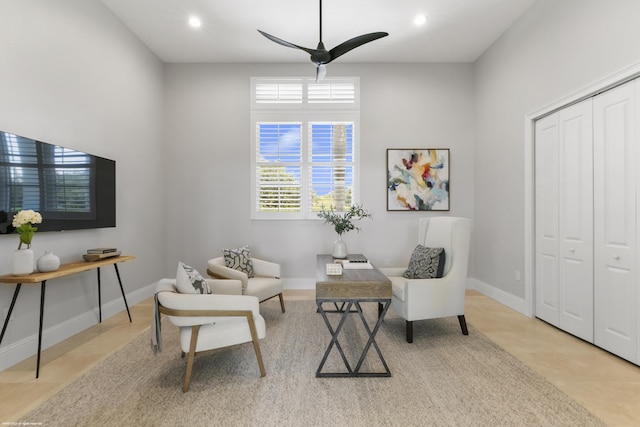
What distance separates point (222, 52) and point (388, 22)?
7.73ft

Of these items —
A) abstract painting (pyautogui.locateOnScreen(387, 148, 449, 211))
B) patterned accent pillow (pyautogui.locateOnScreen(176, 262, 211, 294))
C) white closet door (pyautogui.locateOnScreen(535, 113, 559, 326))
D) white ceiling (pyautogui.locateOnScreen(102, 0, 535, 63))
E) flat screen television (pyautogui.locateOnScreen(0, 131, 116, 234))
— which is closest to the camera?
patterned accent pillow (pyautogui.locateOnScreen(176, 262, 211, 294))

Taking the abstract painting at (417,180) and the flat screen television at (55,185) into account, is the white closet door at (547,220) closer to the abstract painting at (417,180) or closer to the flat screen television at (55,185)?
the abstract painting at (417,180)

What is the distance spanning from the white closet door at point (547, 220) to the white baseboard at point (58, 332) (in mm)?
4843

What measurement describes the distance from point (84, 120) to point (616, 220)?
5000 mm

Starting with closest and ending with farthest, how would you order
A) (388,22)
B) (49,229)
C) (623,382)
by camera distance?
(623,382), (49,229), (388,22)

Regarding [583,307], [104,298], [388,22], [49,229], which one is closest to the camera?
[49,229]

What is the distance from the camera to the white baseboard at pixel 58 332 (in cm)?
265

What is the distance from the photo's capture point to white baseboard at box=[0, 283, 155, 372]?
265 cm

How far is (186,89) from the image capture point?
5.26 metres

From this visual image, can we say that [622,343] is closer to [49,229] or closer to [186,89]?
[49,229]

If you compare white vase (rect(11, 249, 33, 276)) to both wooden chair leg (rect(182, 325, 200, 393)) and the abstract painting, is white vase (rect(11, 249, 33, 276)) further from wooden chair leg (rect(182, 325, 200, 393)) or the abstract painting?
the abstract painting

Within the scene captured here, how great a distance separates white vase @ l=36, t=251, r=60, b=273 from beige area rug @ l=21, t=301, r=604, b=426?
87 cm

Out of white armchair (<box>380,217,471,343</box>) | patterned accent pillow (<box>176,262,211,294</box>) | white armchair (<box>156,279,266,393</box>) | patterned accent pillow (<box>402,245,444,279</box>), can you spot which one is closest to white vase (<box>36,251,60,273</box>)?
white armchair (<box>156,279,266,393</box>)

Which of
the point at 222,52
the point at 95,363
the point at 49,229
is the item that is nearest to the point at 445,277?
the point at 95,363
